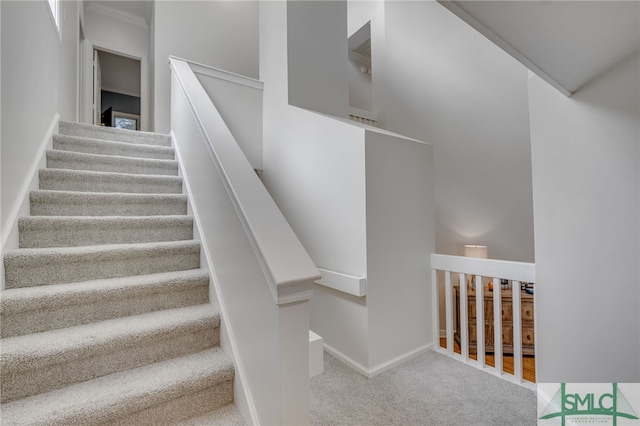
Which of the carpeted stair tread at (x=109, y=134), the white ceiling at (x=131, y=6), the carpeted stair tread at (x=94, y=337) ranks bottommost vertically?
the carpeted stair tread at (x=94, y=337)

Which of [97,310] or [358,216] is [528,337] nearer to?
[358,216]

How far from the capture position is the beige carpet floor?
1586 millimetres

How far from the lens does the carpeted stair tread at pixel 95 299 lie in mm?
1277

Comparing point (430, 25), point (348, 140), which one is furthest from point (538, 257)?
point (430, 25)

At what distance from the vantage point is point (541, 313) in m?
1.64

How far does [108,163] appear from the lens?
7.78 ft

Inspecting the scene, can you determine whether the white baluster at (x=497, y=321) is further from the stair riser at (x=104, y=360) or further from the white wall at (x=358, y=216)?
the stair riser at (x=104, y=360)

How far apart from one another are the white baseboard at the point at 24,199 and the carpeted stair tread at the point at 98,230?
59mm

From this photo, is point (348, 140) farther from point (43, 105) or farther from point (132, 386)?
point (43, 105)

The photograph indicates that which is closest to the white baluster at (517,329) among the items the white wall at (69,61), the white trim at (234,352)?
the white trim at (234,352)

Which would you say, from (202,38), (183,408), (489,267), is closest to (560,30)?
(489,267)

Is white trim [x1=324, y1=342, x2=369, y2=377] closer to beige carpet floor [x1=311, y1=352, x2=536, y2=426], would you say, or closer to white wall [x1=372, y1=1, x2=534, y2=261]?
beige carpet floor [x1=311, y1=352, x2=536, y2=426]

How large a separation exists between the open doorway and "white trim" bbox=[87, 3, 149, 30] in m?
0.97

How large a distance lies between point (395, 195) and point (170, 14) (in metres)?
4.14
